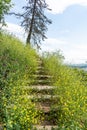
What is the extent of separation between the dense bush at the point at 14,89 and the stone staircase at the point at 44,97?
26 cm

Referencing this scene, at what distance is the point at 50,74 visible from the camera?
43.5 ft

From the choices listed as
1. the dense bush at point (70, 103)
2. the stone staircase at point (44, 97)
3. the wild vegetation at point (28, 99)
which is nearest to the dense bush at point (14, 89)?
the wild vegetation at point (28, 99)

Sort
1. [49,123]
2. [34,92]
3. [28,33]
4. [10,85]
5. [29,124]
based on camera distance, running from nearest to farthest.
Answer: [29,124] → [49,123] → [10,85] → [34,92] → [28,33]

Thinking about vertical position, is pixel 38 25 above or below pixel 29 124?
below

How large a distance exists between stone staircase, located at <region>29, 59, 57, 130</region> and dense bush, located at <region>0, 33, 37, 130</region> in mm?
263

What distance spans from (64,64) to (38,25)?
19113mm

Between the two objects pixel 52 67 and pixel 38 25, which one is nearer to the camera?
pixel 52 67

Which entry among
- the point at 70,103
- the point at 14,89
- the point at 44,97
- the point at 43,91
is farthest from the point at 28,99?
the point at 43,91

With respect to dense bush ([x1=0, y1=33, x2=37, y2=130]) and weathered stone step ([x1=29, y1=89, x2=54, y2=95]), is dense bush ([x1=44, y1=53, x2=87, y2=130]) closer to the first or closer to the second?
weathered stone step ([x1=29, y1=89, x2=54, y2=95])

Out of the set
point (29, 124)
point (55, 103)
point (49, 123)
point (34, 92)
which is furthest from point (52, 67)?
point (29, 124)

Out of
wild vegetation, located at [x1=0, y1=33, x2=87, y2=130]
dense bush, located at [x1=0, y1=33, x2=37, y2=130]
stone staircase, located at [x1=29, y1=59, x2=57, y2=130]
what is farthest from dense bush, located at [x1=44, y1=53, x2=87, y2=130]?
dense bush, located at [x1=0, y1=33, x2=37, y2=130]

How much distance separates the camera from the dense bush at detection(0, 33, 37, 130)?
23.6 ft

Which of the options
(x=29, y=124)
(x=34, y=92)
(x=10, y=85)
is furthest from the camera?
(x=34, y=92)

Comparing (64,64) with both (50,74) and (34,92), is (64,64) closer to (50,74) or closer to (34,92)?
(50,74)
